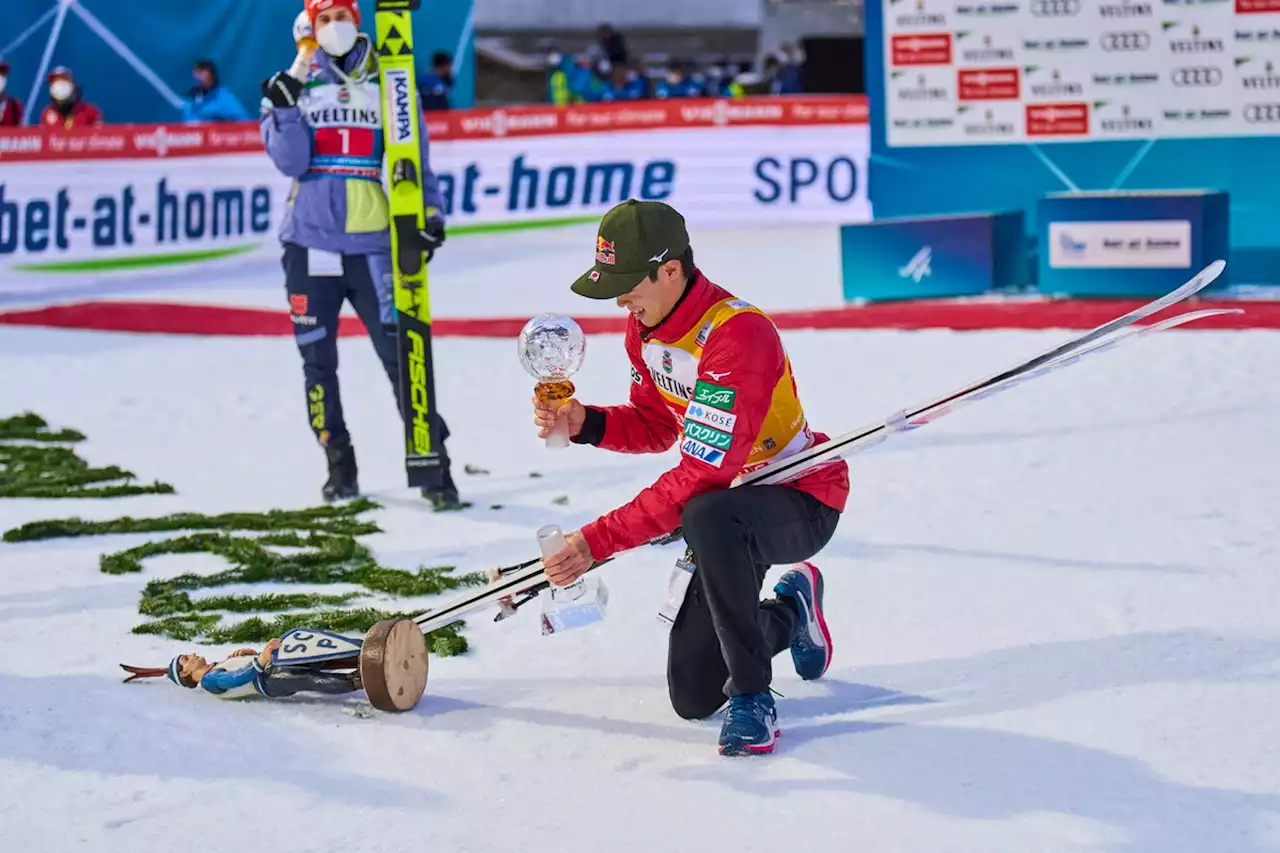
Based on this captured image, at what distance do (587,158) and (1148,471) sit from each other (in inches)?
399

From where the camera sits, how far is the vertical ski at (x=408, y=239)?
21.7 ft

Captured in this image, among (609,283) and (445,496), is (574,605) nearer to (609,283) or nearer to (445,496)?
(609,283)

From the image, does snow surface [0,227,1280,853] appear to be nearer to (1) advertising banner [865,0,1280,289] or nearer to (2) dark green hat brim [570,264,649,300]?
(2) dark green hat brim [570,264,649,300]

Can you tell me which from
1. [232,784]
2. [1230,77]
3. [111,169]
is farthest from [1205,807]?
[111,169]

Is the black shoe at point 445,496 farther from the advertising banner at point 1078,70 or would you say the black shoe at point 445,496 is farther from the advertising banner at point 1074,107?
the advertising banner at point 1078,70

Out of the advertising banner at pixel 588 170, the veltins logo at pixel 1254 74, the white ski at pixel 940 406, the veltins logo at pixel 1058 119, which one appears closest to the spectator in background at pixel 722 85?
the advertising banner at pixel 588 170

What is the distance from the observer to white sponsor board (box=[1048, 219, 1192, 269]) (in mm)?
10586

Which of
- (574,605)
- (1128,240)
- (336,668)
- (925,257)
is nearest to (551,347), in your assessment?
(574,605)

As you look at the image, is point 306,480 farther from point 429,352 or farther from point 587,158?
point 587,158

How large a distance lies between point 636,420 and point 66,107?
1319cm

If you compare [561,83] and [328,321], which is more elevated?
[561,83]

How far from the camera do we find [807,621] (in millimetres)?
4301

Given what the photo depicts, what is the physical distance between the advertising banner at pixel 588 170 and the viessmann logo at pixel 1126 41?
4.34 meters

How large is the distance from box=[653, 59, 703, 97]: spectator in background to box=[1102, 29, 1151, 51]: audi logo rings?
9.67 m
